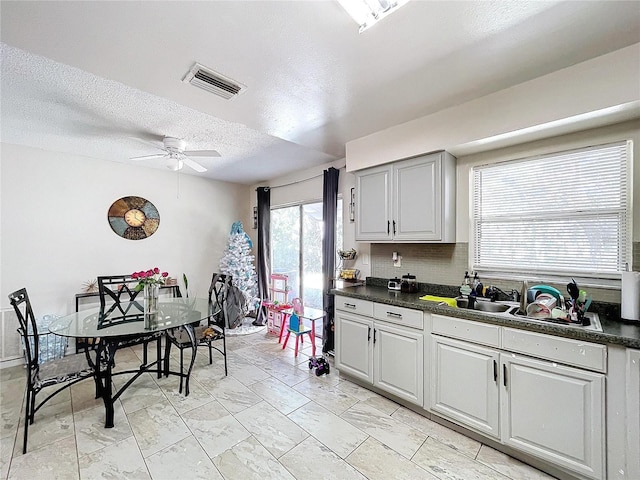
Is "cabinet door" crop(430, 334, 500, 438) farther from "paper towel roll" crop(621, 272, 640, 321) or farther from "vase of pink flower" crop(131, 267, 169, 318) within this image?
"vase of pink flower" crop(131, 267, 169, 318)

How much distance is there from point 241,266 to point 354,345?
2714mm

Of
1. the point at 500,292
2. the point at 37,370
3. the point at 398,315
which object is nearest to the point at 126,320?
the point at 37,370

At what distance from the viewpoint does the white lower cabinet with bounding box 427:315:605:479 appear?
155 cm

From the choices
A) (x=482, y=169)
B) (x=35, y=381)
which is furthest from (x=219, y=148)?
(x=482, y=169)

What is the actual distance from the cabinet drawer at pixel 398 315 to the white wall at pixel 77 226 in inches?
141

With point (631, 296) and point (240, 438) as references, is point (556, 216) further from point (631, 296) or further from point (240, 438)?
point (240, 438)

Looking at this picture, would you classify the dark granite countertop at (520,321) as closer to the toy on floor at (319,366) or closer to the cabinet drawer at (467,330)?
the cabinet drawer at (467,330)

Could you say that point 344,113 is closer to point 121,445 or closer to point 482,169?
point 482,169

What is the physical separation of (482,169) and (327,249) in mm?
1953

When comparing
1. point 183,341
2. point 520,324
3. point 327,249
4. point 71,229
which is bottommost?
point 183,341

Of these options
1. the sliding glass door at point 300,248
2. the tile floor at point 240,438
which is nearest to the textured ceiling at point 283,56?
the sliding glass door at point 300,248

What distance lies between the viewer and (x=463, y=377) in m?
2.02

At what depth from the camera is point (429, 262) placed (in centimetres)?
282

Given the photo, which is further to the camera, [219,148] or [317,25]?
[219,148]
